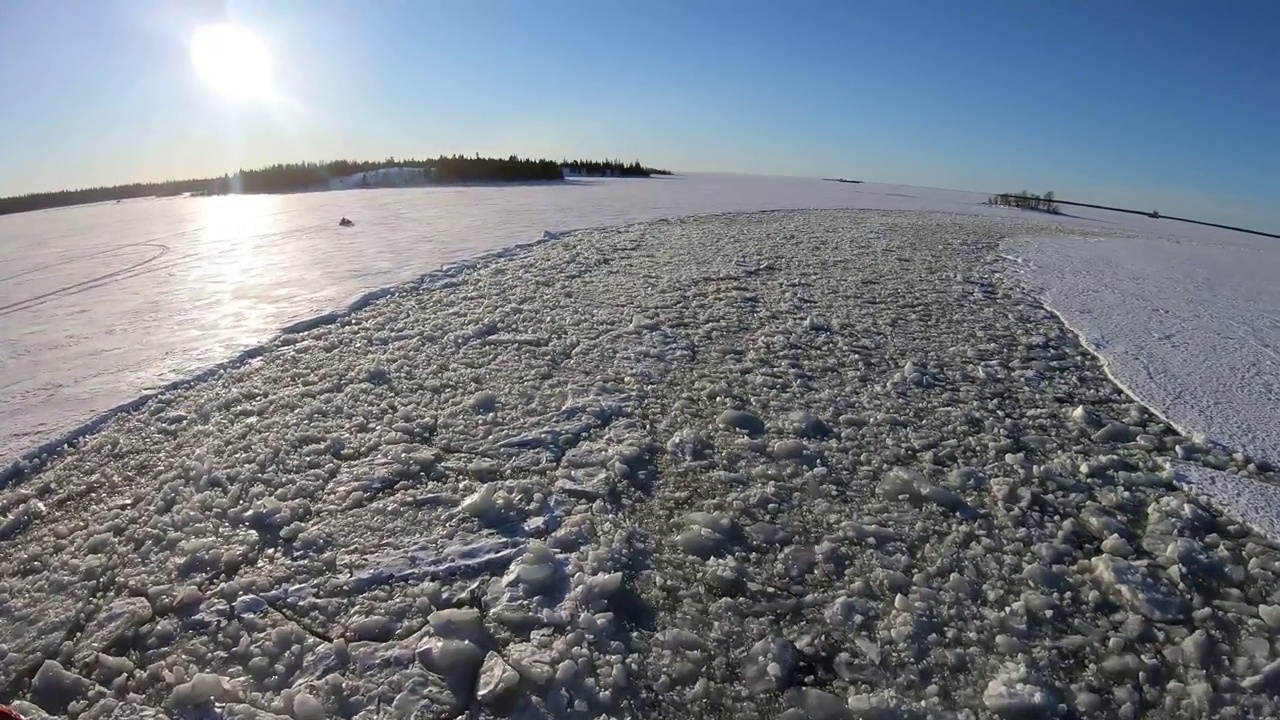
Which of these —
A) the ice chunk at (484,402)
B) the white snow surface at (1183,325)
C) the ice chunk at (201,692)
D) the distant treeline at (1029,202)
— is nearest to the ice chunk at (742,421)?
the ice chunk at (484,402)

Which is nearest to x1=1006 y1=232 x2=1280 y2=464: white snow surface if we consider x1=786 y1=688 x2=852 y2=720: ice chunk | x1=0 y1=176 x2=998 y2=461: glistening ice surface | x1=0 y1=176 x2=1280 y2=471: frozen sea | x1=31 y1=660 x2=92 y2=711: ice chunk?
x1=0 y1=176 x2=1280 y2=471: frozen sea

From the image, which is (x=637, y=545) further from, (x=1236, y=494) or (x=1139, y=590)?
(x=1236, y=494)

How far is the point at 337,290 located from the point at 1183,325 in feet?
18.6

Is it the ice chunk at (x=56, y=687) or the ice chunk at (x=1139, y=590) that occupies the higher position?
the ice chunk at (x=1139, y=590)

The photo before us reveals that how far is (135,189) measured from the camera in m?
18.8

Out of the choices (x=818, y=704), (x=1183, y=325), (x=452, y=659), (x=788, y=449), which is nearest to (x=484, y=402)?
(x=788, y=449)

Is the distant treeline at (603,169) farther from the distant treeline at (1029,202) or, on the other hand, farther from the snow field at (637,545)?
the snow field at (637,545)

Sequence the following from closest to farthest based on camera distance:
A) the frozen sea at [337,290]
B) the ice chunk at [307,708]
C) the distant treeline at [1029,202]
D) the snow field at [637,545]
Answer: the ice chunk at [307,708] < the snow field at [637,545] < the frozen sea at [337,290] < the distant treeline at [1029,202]

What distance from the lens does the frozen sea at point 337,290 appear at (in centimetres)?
328

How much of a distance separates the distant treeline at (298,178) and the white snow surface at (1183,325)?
1280cm

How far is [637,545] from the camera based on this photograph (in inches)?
85.6

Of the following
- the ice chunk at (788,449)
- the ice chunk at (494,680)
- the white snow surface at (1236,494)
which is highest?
the ice chunk at (788,449)

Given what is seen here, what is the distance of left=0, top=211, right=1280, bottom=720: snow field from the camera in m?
1.69

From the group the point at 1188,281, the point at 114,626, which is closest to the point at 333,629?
the point at 114,626
